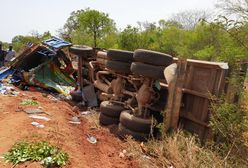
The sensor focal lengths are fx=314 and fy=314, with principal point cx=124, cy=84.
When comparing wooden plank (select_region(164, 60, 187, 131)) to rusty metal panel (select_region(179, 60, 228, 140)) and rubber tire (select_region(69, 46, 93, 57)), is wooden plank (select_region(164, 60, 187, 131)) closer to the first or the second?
rusty metal panel (select_region(179, 60, 228, 140))

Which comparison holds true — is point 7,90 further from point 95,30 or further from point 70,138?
point 95,30

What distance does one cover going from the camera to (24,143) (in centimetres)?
457

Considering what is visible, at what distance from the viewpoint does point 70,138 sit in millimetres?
5465

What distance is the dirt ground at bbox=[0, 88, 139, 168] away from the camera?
183 inches

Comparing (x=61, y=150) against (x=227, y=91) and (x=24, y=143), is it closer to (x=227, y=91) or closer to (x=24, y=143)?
(x=24, y=143)

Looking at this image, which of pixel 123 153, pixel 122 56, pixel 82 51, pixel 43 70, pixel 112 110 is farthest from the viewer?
pixel 43 70

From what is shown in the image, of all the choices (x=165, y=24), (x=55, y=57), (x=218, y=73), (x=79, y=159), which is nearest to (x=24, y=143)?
(x=79, y=159)

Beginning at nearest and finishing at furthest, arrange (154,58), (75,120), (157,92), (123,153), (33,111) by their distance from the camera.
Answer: (123,153) < (154,58) < (157,92) < (33,111) < (75,120)

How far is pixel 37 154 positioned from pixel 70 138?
1.20m

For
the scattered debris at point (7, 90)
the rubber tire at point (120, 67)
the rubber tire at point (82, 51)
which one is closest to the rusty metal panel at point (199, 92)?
the rubber tire at point (120, 67)

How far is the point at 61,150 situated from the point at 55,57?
7.52m

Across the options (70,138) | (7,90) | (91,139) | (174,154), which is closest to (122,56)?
(91,139)

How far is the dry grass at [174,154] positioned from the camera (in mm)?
4180

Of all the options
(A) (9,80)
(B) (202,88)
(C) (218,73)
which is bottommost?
(A) (9,80)
